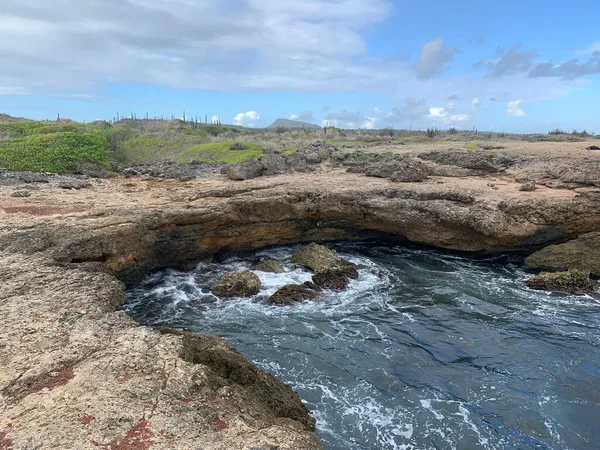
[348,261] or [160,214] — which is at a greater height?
[160,214]

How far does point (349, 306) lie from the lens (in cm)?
1356

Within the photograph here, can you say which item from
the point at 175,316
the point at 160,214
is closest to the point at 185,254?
the point at 160,214

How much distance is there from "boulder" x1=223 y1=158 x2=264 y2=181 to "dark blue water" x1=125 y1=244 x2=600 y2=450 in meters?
6.12

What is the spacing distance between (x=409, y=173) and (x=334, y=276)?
7.59 metres

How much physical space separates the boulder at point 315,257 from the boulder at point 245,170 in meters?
6.09

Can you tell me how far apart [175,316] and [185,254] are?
12.7 feet

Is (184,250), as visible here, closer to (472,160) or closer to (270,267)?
(270,267)

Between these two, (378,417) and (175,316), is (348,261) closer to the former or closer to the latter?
(175,316)

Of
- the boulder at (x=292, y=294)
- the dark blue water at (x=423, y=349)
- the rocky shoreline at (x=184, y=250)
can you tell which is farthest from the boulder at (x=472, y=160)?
the boulder at (x=292, y=294)

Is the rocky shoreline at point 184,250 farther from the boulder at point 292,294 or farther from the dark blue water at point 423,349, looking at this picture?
the boulder at point 292,294

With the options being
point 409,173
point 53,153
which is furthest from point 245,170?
point 53,153

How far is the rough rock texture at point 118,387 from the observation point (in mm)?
5051

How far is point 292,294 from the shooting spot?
45.8 ft

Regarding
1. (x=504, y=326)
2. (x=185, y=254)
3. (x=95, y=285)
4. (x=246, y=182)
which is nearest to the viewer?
(x=95, y=285)
